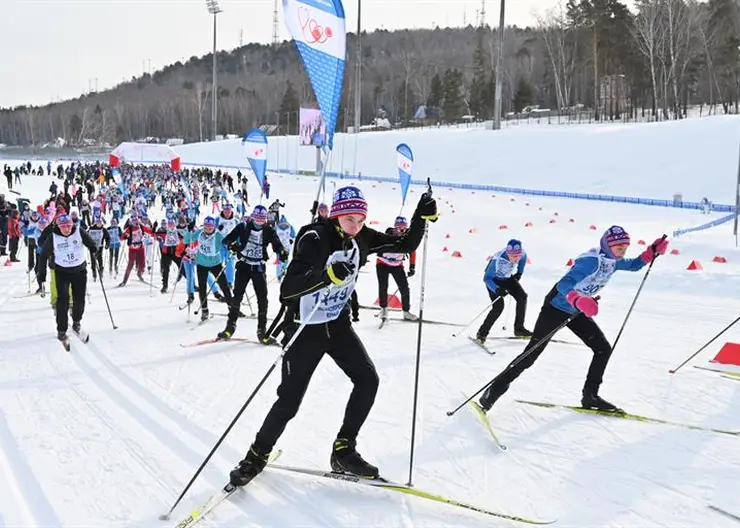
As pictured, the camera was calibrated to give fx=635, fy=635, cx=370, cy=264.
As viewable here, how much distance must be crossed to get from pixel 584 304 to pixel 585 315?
0.45 metres

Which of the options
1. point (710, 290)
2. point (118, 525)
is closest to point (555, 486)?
point (118, 525)

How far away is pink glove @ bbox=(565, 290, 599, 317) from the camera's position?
4.61 metres

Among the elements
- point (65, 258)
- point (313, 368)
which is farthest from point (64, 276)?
point (313, 368)

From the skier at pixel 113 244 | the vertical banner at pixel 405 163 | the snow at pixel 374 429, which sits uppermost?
the vertical banner at pixel 405 163

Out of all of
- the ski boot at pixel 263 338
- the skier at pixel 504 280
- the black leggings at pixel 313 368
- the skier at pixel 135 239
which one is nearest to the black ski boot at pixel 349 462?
the black leggings at pixel 313 368

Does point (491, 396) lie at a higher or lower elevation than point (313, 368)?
lower

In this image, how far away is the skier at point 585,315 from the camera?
509 centimetres

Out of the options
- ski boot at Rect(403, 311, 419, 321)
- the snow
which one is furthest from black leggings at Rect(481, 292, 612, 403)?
ski boot at Rect(403, 311, 419, 321)

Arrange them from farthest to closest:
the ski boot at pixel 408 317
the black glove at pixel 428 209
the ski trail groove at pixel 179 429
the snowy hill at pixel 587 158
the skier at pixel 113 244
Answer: the snowy hill at pixel 587 158, the skier at pixel 113 244, the ski boot at pixel 408 317, the black glove at pixel 428 209, the ski trail groove at pixel 179 429

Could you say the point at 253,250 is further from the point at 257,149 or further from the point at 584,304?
the point at 257,149

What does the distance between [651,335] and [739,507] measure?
15.7 feet

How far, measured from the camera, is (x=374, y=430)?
16.1ft

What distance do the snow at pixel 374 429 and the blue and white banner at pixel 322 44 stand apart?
2.67 m

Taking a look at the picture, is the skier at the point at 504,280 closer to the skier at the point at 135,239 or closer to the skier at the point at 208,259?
the skier at the point at 208,259
